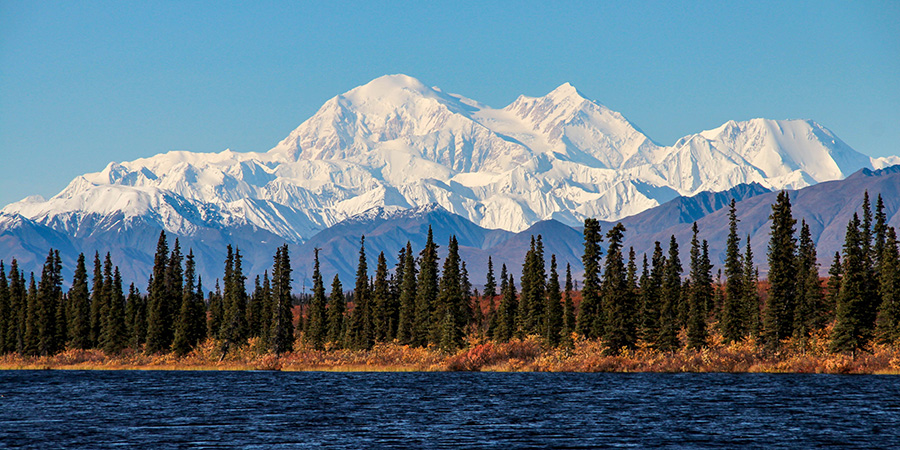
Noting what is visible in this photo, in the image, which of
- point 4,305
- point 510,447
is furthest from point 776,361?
point 4,305

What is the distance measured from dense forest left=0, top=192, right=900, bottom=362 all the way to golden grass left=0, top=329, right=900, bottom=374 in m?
1.27

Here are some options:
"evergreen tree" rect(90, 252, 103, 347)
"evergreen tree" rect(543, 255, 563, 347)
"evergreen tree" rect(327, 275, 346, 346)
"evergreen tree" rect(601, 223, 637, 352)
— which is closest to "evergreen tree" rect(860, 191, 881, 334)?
"evergreen tree" rect(601, 223, 637, 352)

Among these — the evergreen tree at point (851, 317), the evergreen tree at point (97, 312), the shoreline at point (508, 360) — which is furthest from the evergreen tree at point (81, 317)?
the evergreen tree at point (851, 317)

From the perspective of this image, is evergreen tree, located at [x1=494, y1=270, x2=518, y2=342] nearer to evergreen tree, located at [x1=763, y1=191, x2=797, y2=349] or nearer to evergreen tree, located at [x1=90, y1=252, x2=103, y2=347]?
evergreen tree, located at [x1=763, y1=191, x2=797, y2=349]

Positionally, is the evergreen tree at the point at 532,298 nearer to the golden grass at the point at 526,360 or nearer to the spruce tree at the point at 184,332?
the golden grass at the point at 526,360

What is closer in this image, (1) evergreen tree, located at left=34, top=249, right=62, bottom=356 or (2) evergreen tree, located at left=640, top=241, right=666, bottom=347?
(2) evergreen tree, located at left=640, top=241, right=666, bottom=347

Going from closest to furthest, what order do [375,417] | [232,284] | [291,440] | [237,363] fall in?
[291,440]
[375,417]
[237,363]
[232,284]

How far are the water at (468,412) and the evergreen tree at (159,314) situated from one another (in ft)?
126

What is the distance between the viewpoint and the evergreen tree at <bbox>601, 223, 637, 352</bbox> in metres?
89.4

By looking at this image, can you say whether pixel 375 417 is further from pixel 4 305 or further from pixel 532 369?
pixel 4 305

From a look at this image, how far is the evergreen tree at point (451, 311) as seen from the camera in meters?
106

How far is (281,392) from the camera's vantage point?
73625 millimetres

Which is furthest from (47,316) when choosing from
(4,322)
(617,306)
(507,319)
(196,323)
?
(617,306)

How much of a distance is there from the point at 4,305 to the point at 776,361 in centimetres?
10107
